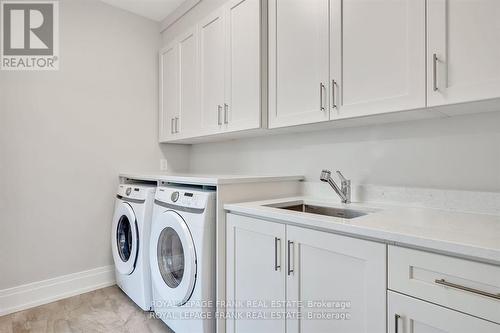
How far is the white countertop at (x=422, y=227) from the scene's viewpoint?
31.3 inches

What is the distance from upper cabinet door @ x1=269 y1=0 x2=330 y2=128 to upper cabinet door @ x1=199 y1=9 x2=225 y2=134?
A: 0.48m

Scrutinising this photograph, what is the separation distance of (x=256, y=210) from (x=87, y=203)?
1884 millimetres

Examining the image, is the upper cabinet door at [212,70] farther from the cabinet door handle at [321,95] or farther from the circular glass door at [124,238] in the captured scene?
the circular glass door at [124,238]

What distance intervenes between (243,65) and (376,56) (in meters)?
0.90

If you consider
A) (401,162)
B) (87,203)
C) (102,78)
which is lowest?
(87,203)

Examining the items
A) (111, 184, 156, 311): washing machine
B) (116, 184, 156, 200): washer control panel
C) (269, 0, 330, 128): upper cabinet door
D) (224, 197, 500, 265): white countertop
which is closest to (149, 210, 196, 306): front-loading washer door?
(111, 184, 156, 311): washing machine

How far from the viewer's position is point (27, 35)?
7.43 ft

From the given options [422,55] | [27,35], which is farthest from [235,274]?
[27,35]

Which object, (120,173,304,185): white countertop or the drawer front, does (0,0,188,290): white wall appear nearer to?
(120,173,304,185): white countertop

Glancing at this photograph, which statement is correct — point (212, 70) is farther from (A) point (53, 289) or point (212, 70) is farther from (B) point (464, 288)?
(A) point (53, 289)

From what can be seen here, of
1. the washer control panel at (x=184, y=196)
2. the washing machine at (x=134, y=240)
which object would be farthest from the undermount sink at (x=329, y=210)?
the washing machine at (x=134, y=240)

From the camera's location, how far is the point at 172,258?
1881 millimetres

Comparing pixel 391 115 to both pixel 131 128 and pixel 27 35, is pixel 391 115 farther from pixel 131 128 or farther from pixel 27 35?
pixel 27 35

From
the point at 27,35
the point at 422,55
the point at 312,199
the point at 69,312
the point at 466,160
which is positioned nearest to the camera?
the point at 422,55
